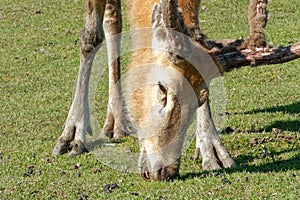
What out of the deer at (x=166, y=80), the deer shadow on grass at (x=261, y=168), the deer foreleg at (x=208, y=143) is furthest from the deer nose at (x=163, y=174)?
the deer foreleg at (x=208, y=143)

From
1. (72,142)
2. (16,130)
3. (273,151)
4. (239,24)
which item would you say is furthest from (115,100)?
(239,24)

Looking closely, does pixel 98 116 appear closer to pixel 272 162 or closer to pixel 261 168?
pixel 272 162

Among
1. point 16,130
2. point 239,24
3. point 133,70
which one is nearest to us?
point 133,70

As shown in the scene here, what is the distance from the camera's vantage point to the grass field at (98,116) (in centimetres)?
669

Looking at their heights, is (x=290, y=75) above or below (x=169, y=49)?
below

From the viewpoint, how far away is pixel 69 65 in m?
14.2

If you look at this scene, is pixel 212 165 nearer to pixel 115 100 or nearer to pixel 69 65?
pixel 115 100

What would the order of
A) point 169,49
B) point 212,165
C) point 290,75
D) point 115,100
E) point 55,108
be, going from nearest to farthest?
point 169,49, point 212,165, point 115,100, point 55,108, point 290,75

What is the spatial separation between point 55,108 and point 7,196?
14.0 feet

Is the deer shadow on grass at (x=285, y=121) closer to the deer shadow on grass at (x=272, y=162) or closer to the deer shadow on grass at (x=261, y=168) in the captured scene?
the deer shadow on grass at (x=272, y=162)

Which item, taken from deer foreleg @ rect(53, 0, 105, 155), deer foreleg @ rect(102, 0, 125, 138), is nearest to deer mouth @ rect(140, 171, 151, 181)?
deer foreleg @ rect(53, 0, 105, 155)

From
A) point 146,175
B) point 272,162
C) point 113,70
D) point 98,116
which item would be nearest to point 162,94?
point 146,175

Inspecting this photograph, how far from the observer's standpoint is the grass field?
263 inches

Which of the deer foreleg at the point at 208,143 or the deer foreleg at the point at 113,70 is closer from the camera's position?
the deer foreleg at the point at 208,143
